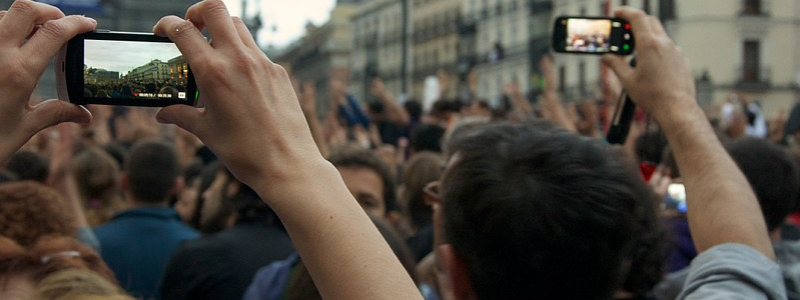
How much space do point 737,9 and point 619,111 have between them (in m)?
47.7

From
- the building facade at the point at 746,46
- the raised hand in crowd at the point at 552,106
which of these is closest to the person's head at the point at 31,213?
the raised hand in crowd at the point at 552,106

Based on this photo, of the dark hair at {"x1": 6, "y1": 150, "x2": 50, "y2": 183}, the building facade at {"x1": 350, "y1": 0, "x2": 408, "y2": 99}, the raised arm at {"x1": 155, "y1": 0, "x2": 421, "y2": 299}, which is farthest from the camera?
the building facade at {"x1": 350, "y1": 0, "x2": 408, "y2": 99}

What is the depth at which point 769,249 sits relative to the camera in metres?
2.48

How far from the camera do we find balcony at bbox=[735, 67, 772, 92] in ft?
160

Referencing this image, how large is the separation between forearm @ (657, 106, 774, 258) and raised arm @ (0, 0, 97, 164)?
54.9 inches

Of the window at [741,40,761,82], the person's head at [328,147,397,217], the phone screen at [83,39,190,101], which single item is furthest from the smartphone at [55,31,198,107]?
the window at [741,40,761,82]

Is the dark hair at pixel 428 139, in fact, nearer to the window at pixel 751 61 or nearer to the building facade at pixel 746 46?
the building facade at pixel 746 46

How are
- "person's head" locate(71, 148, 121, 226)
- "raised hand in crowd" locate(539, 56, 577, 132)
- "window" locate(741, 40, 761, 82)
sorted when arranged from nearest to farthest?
"person's head" locate(71, 148, 121, 226)
"raised hand in crowd" locate(539, 56, 577, 132)
"window" locate(741, 40, 761, 82)

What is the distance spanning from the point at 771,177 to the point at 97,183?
3596mm

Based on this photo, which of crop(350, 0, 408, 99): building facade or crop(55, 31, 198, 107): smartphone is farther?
crop(350, 0, 408, 99): building facade

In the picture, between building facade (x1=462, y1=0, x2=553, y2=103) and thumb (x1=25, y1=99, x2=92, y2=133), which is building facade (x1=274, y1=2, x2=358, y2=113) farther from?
thumb (x1=25, y1=99, x2=92, y2=133)

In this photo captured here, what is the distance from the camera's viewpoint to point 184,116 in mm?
1632

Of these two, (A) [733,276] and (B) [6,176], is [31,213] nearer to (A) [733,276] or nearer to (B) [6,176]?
(B) [6,176]

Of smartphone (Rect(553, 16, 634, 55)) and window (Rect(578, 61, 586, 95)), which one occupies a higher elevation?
smartphone (Rect(553, 16, 634, 55))
